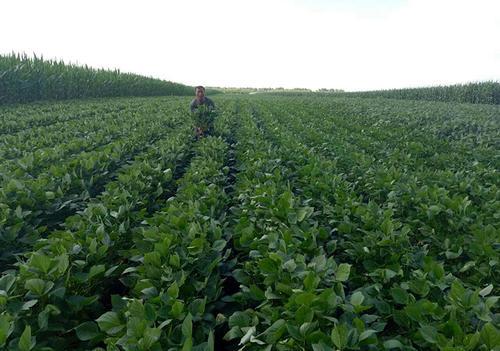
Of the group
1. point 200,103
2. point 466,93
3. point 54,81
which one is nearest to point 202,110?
point 200,103

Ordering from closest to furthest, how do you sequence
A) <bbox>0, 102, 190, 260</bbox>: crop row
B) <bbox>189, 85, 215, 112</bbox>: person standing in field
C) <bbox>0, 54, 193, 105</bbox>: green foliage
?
1. <bbox>0, 102, 190, 260</bbox>: crop row
2. <bbox>189, 85, 215, 112</bbox>: person standing in field
3. <bbox>0, 54, 193, 105</bbox>: green foliage

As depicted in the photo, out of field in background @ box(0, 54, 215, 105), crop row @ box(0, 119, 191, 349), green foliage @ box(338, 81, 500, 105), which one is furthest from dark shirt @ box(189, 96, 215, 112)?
green foliage @ box(338, 81, 500, 105)

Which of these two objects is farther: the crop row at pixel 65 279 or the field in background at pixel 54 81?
the field in background at pixel 54 81

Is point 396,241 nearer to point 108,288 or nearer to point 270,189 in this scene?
point 270,189

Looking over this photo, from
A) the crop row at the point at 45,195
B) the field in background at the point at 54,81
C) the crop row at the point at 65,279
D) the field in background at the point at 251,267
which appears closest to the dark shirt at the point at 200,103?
the crop row at the point at 45,195

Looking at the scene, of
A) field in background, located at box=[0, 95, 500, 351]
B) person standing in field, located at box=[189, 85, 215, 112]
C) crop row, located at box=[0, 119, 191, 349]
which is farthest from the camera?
person standing in field, located at box=[189, 85, 215, 112]

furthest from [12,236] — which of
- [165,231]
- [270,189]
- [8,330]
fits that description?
[270,189]

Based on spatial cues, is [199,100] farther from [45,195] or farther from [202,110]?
[45,195]

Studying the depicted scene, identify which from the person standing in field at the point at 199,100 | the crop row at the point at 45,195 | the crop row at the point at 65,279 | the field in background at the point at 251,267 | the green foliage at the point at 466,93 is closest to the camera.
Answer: the field in background at the point at 251,267

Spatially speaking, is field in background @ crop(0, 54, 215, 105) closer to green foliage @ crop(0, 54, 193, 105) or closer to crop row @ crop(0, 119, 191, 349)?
green foliage @ crop(0, 54, 193, 105)

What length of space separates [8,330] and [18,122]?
1049cm

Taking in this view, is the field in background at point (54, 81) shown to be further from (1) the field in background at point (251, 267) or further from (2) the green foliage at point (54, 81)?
(1) the field in background at point (251, 267)

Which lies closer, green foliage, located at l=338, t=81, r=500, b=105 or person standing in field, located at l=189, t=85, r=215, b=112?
person standing in field, located at l=189, t=85, r=215, b=112

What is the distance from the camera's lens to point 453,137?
416 inches
